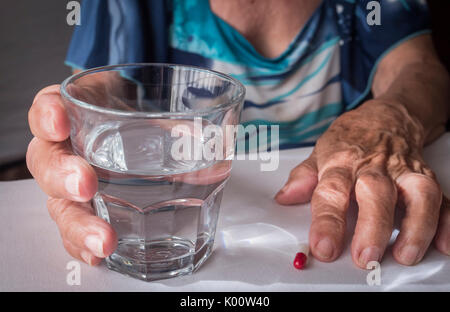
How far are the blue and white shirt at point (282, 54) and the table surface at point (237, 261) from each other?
0.40m

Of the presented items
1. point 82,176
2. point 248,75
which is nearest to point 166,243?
point 82,176

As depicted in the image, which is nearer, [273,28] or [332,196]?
[332,196]

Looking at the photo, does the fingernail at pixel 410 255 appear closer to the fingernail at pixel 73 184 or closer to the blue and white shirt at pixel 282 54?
the fingernail at pixel 73 184

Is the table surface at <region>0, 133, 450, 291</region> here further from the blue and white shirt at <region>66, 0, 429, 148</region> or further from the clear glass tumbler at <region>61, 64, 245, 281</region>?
the blue and white shirt at <region>66, 0, 429, 148</region>

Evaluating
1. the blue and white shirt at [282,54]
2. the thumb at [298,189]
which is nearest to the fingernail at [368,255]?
the thumb at [298,189]

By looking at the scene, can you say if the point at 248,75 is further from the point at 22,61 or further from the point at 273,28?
the point at 22,61

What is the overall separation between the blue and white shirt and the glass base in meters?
0.53

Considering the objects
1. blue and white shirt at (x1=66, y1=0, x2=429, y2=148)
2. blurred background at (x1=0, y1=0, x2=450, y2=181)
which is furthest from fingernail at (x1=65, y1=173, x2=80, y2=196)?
blurred background at (x1=0, y1=0, x2=450, y2=181)

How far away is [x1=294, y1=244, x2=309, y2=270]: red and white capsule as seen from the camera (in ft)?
1.30

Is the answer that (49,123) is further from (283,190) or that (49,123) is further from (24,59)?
(24,59)

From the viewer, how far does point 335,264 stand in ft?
1.34

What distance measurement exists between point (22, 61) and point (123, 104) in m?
0.73

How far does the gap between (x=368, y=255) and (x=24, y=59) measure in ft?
2.99

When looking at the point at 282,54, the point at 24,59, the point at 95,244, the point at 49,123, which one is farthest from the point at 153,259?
the point at 24,59
